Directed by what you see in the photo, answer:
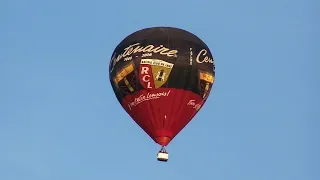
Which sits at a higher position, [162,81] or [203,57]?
[203,57]

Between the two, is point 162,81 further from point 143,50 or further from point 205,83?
point 205,83

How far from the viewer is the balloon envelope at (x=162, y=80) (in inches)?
2648

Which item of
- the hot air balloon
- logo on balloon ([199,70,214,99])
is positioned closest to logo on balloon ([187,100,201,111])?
the hot air balloon

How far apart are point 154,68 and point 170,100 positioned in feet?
5.17

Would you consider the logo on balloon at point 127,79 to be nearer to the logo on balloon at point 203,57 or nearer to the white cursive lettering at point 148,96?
the white cursive lettering at point 148,96

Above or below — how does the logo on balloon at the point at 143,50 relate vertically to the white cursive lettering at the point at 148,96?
above

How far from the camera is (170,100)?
220 feet

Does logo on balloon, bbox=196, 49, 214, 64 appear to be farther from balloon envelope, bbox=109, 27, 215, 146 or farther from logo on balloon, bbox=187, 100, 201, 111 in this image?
logo on balloon, bbox=187, 100, 201, 111

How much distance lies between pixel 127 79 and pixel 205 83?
3.51 metres

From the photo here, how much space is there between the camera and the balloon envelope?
67.2m

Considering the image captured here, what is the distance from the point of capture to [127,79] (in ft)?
222

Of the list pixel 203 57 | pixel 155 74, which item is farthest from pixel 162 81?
pixel 203 57

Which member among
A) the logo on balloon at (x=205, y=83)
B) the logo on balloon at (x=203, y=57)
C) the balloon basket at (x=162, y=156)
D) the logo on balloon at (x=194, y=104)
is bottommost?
the balloon basket at (x=162, y=156)

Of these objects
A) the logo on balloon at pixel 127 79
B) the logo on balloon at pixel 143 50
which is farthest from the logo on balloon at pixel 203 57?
the logo on balloon at pixel 127 79
